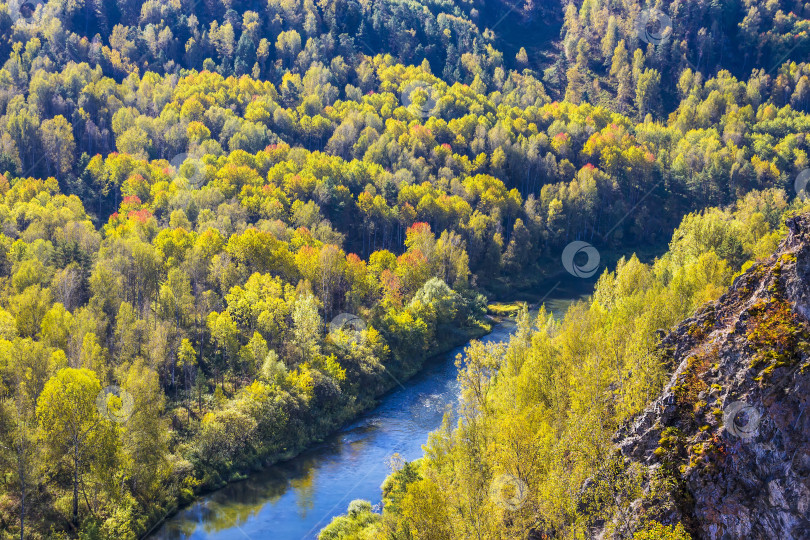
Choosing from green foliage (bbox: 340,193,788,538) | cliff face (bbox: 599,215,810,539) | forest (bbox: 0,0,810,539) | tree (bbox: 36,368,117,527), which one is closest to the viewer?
cliff face (bbox: 599,215,810,539)

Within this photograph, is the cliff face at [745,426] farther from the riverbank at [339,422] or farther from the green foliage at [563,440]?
the riverbank at [339,422]

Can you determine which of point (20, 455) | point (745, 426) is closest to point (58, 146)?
point (20, 455)

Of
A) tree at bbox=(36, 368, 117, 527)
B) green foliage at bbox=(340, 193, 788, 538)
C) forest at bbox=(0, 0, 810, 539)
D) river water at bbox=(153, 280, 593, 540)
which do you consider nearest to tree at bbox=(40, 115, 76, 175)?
forest at bbox=(0, 0, 810, 539)

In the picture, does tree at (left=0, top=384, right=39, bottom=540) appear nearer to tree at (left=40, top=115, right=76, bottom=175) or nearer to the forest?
the forest

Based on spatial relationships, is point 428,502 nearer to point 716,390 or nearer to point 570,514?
point 570,514

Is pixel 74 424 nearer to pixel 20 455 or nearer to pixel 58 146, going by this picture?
pixel 20 455

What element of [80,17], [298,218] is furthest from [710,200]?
[80,17]
